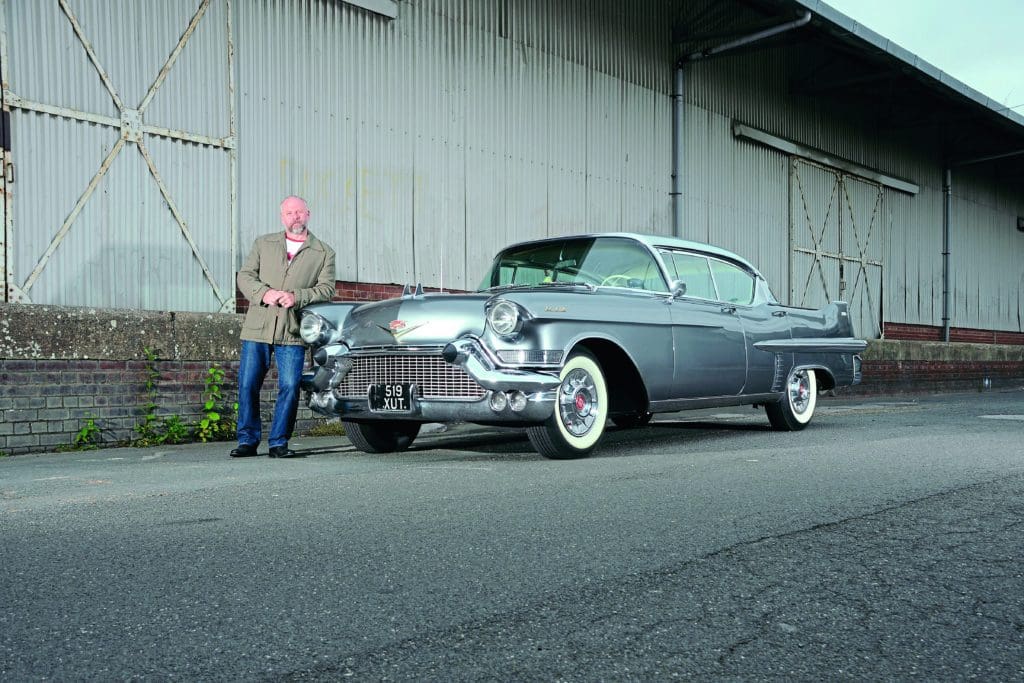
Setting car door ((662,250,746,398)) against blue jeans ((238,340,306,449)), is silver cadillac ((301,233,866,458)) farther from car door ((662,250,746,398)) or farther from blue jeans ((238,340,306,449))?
blue jeans ((238,340,306,449))

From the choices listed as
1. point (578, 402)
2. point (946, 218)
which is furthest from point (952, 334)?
point (578, 402)

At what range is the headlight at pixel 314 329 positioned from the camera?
6.69 meters

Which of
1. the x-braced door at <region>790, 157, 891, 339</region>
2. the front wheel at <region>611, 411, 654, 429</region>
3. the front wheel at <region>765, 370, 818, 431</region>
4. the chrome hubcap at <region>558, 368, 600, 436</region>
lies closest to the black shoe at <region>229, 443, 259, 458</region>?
the chrome hubcap at <region>558, 368, 600, 436</region>

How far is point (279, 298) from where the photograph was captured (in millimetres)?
6715

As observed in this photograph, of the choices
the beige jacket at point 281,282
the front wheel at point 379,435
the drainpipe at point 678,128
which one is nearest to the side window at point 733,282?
the front wheel at point 379,435

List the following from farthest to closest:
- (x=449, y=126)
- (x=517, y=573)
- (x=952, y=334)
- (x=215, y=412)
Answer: (x=952, y=334) → (x=449, y=126) → (x=215, y=412) → (x=517, y=573)

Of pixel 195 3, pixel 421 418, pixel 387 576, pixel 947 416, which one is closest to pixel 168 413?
pixel 421 418

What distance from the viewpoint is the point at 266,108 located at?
32.5 ft

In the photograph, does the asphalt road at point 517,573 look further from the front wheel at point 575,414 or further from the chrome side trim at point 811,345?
the chrome side trim at point 811,345

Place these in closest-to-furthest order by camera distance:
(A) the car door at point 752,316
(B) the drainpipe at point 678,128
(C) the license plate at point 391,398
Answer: (C) the license plate at point 391,398, (A) the car door at point 752,316, (B) the drainpipe at point 678,128

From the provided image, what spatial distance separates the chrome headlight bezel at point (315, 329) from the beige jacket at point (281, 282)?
10 centimetres

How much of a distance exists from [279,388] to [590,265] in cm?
231

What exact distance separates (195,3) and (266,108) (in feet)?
3.71

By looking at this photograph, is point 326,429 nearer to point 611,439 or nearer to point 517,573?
point 611,439
